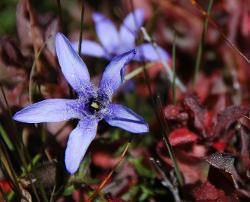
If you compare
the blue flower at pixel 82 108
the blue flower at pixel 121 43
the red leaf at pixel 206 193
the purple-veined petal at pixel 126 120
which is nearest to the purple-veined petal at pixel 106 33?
the blue flower at pixel 121 43

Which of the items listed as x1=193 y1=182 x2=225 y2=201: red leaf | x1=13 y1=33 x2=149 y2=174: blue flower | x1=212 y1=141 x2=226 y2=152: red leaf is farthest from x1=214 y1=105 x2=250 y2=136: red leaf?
x1=13 y1=33 x2=149 y2=174: blue flower

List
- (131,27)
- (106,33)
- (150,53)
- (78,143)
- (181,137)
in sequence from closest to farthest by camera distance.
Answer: (78,143)
(181,137)
(150,53)
(131,27)
(106,33)

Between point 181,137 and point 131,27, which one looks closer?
point 181,137

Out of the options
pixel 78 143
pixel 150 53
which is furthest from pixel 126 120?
pixel 150 53

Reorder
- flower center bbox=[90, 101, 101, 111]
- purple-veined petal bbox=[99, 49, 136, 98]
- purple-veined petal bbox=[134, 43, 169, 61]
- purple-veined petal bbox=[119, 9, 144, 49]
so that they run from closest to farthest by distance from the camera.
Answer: purple-veined petal bbox=[99, 49, 136, 98] < flower center bbox=[90, 101, 101, 111] < purple-veined petal bbox=[134, 43, 169, 61] < purple-veined petal bbox=[119, 9, 144, 49]

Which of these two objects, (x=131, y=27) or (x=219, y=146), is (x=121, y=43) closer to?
(x=131, y=27)

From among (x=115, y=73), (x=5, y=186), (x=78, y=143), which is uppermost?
(x=115, y=73)

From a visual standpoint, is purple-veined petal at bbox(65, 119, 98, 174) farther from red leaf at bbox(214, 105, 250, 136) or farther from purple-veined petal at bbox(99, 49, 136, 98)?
red leaf at bbox(214, 105, 250, 136)
